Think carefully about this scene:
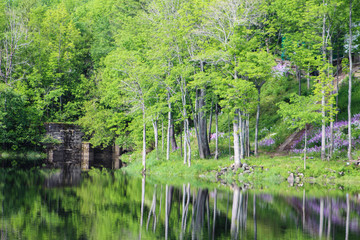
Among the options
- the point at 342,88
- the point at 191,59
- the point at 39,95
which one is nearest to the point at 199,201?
the point at 191,59

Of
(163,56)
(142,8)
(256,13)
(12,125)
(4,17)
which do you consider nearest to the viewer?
(256,13)

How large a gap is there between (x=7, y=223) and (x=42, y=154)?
124 feet

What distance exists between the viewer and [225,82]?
28.0m

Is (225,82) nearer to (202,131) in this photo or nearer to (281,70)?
(202,131)

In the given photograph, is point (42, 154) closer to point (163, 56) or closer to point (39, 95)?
point (39, 95)

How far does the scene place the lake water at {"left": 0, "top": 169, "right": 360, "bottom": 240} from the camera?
39.8 ft

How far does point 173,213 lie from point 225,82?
14107mm

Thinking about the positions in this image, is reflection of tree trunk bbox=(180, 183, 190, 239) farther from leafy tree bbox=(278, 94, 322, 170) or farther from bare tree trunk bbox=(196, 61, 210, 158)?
bare tree trunk bbox=(196, 61, 210, 158)

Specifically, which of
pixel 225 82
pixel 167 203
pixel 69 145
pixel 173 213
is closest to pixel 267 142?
pixel 225 82

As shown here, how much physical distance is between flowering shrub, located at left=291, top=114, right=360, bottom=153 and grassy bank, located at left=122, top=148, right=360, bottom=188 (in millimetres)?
1969

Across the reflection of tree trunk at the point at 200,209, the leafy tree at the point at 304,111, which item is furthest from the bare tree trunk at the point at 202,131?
the reflection of tree trunk at the point at 200,209

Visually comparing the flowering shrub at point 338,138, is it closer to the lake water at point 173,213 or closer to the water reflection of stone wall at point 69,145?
the lake water at point 173,213

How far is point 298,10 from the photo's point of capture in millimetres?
28641

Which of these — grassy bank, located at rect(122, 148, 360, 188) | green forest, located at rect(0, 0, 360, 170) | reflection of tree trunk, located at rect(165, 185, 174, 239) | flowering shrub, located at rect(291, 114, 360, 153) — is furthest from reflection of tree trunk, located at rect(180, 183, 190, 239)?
flowering shrub, located at rect(291, 114, 360, 153)
